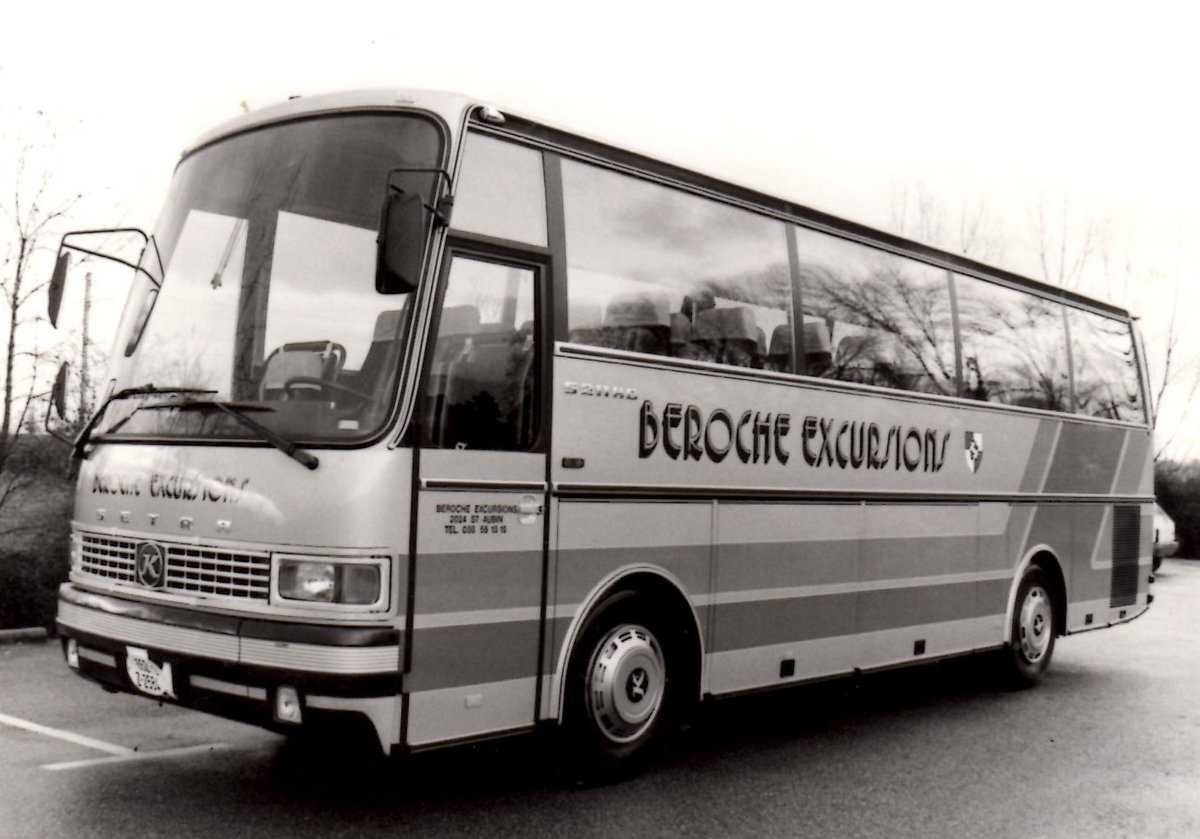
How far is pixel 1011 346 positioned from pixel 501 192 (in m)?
5.96

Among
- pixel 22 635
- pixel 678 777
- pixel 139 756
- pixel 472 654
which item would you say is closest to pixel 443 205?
pixel 472 654

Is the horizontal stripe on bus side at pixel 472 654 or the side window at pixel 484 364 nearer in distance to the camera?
the horizontal stripe on bus side at pixel 472 654

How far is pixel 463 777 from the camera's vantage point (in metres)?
6.89

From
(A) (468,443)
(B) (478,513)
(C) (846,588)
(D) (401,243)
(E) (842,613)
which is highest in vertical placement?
(D) (401,243)

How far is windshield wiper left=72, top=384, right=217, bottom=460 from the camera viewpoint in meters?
6.11

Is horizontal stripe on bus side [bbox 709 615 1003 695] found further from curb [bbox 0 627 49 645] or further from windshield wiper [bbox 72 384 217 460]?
curb [bbox 0 627 49 645]

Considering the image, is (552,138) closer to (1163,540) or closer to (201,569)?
(201,569)

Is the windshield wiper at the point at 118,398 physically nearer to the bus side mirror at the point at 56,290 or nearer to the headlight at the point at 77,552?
the headlight at the point at 77,552

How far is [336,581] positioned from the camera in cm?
551

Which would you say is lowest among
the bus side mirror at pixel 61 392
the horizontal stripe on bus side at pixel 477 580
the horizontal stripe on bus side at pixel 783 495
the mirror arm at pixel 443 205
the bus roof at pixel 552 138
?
the horizontal stripe on bus side at pixel 477 580

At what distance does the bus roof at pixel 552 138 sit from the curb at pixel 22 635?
20.3 feet

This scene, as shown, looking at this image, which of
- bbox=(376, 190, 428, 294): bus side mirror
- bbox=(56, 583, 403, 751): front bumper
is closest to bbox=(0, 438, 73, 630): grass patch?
bbox=(56, 583, 403, 751): front bumper

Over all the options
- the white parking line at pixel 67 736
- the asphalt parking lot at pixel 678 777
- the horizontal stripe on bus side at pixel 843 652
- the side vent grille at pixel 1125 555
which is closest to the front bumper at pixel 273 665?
the asphalt parking lot at pixel 678 777

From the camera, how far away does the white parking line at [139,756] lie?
22.3 feet
